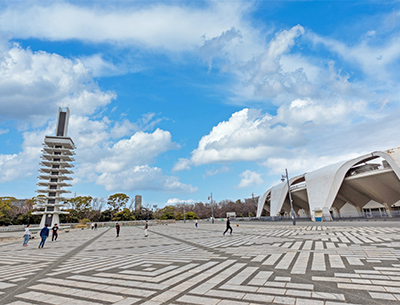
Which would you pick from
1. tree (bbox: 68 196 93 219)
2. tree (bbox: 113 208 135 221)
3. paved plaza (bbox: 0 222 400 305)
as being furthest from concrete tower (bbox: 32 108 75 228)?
paved plaza (bbox: 0 222 400 305)

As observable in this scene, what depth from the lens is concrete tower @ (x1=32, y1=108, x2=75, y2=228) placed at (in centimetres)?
4878

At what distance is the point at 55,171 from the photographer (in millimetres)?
51625

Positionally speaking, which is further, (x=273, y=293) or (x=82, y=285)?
(x=82, y=285)

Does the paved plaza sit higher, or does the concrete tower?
the concrete tower

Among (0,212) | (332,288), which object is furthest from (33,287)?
(0,212)

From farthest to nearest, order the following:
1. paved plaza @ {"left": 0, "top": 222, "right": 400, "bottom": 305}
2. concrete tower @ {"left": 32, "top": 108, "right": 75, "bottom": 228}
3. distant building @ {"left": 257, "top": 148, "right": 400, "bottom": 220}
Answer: concrete tower @ {"left": 32, "top": 108, "right": 75, "bottom": 228} → distant building @ {"left": 257, "top": 148, "right": 400, "bottom": 220} → paved plaza @ {"left": 0, "top": 222, "right": 400, "bottom": 305}

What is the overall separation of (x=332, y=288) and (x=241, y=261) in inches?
134

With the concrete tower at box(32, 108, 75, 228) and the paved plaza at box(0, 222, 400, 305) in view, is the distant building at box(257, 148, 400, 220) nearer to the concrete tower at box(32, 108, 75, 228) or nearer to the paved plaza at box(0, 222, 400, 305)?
the paved plaza at box(0, 222, 400, 305)

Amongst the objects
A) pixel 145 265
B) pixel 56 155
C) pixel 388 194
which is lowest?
pixel 145 265

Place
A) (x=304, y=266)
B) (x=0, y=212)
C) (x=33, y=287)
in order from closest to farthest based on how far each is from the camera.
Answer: (x=33, y=287) < (x=304, y=266) < (x=0, y=212)

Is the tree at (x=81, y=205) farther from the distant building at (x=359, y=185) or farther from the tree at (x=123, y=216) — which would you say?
the distant building at (x=359, y=185)

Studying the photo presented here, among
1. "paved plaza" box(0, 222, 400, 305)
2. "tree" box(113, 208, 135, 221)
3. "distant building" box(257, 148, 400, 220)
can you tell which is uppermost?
"distant building" box(257, 148, 400, 220)

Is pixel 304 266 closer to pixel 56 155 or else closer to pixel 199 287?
pixel 199 287

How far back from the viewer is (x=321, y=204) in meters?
37.2
